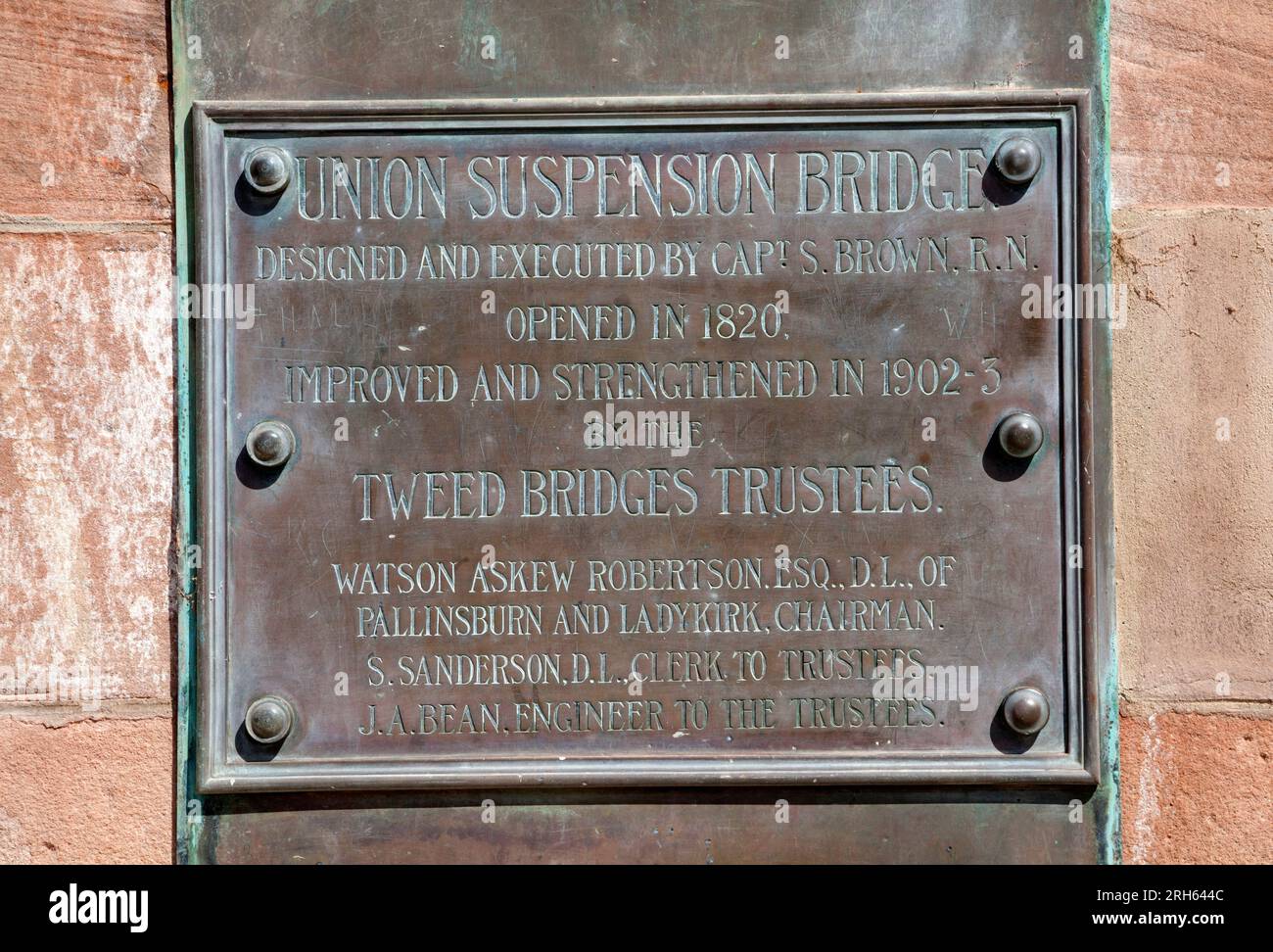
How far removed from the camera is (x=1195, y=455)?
12.7 ft

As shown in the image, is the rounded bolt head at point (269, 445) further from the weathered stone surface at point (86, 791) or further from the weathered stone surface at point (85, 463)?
the weathered stone surface at point (86, 791)

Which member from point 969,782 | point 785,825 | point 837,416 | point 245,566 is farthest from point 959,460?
point 245,566

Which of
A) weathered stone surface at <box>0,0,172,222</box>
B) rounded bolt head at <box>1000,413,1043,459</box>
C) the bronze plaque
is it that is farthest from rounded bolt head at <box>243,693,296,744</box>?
rounded bolt head at <box>1000,413,1043,459</box>

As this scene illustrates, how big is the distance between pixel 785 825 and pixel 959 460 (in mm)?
1281

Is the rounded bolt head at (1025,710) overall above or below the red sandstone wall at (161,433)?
below

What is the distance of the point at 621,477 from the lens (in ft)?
12.6

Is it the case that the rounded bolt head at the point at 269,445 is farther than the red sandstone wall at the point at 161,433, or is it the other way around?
the red sandstone wall at the point at 161,433

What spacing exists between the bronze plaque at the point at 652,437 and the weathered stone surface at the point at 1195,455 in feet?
0.70

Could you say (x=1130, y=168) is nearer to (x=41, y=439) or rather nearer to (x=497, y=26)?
(x=497, y=26)

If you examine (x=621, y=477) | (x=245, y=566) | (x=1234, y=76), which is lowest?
(x=245, y=566)

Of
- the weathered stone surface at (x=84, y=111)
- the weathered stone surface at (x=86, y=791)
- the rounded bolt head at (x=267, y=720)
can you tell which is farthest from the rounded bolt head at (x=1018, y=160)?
the weathered stone surface at (x=86, y=791)

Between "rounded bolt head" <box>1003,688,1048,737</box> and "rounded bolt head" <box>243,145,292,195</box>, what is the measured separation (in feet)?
9.21

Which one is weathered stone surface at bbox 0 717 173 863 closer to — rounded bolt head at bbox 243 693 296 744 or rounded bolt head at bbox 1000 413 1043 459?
rounded bolt head at bbox 243 693 296 744

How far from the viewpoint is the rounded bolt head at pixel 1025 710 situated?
3.76 m
